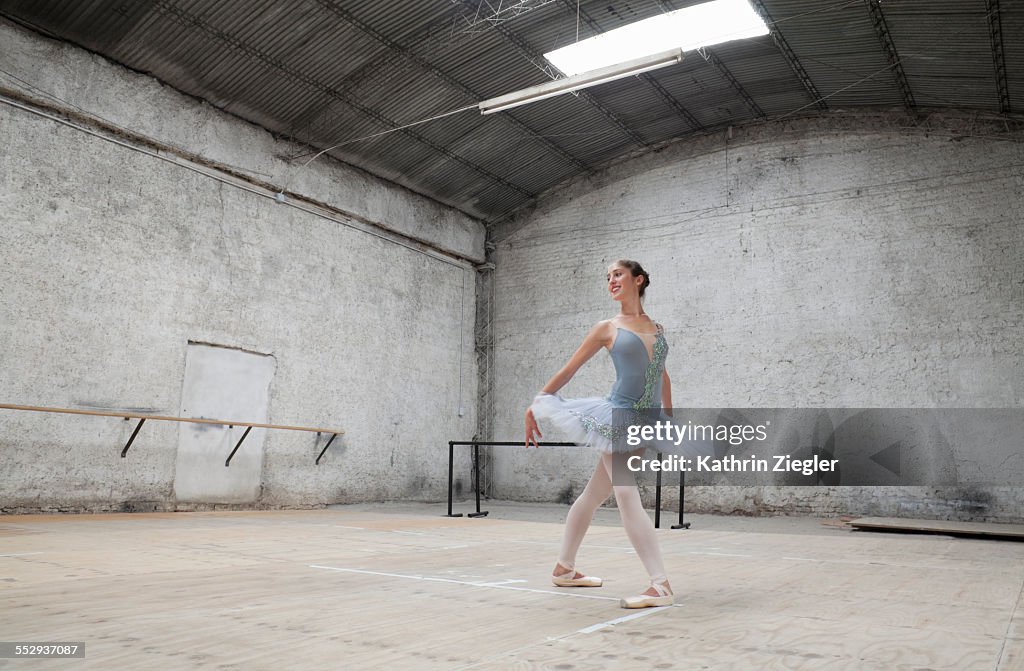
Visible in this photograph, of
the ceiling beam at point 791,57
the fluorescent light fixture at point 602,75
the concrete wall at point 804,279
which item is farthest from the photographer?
the concrete wall at point 804,279

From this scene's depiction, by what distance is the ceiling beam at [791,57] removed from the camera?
9656mm

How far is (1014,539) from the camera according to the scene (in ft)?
25.2

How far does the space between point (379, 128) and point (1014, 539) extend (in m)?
9.60

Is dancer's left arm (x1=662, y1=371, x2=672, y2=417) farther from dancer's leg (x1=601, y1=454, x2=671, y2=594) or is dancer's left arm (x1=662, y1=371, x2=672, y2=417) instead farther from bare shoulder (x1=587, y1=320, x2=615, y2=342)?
dancer's leg (x1=601, y1=454, x2=671, y2=594)

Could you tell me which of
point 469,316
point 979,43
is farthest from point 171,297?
point 979,43

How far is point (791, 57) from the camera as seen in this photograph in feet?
35.1

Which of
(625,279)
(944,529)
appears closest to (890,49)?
(944,529)

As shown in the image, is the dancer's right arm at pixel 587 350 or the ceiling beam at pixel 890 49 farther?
the ceiling beam at pixel 890 49

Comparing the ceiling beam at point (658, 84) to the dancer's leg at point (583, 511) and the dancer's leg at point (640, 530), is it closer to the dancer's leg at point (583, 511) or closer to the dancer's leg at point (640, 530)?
the dancer's leg at point (583, 511)

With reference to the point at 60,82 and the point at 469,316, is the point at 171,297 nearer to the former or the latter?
the point at 60,82

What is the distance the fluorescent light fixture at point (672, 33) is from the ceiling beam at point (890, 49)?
1283 millimetres

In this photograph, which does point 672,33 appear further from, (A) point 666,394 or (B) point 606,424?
(B) point 606,424

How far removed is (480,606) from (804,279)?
1041 centimetres

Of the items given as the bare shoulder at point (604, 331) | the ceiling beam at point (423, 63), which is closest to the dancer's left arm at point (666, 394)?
the bare shoulder at point (604, 331)
